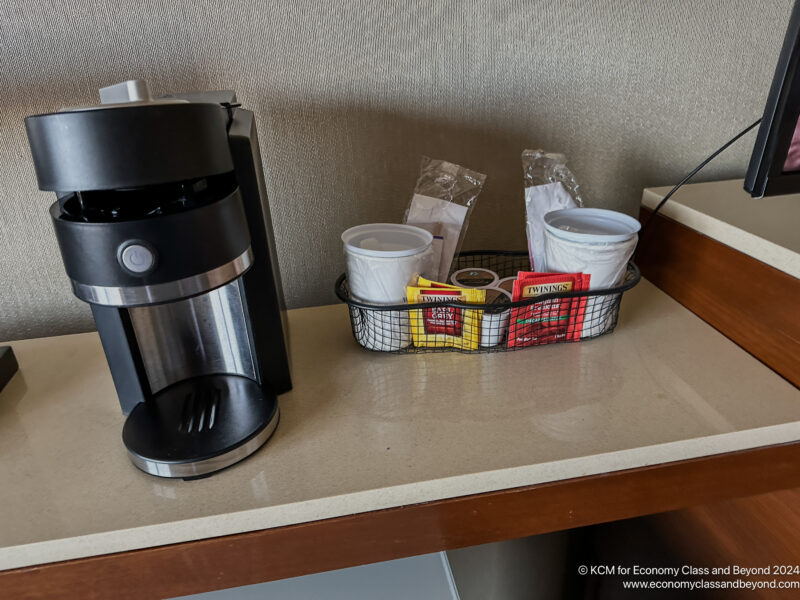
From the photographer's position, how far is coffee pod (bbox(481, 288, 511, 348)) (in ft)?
2.40

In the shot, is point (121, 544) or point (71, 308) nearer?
point (121, 544)

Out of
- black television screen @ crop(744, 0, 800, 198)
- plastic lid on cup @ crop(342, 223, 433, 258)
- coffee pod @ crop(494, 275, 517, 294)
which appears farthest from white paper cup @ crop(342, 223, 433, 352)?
black television screen @ crop(744, 0, 800, 198)

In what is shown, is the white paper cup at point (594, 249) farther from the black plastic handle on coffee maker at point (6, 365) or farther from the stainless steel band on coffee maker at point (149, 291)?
the black plastic handle on coffee maker at point (6, 365)

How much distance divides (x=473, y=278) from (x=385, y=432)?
0.98 ft

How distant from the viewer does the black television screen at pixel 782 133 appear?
55 centimetres

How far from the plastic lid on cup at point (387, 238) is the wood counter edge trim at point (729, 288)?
0.43 metres

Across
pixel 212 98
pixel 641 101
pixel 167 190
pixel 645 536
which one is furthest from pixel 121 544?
pixel 641 101

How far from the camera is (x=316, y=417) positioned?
65cm

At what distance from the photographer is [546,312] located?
75 centimetres

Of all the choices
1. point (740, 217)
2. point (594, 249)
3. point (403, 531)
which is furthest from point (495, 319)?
point (740, 217)

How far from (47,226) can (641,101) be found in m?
0.98

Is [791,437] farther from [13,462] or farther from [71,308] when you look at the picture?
[71,308]

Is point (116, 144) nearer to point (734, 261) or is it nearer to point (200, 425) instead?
point (200, 425)

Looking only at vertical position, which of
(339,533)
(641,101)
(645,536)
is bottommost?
(645,536)
